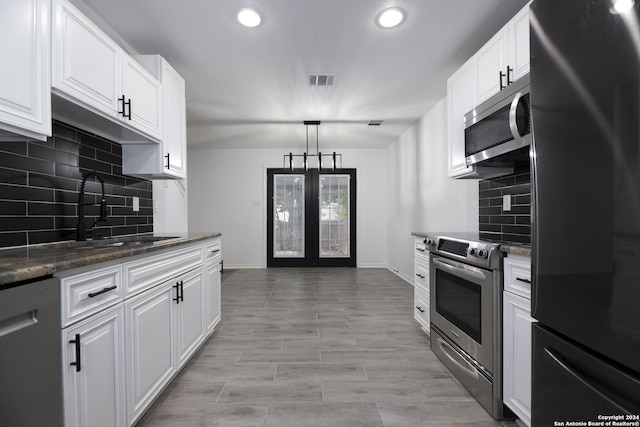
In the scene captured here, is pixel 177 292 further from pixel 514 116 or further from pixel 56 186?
pixel 514 116

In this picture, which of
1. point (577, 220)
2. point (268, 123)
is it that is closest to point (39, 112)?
point (577, 220)

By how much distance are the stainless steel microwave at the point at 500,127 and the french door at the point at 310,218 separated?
4015 mm

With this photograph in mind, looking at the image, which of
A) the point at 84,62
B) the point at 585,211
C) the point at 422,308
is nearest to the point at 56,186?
the point at 84,62

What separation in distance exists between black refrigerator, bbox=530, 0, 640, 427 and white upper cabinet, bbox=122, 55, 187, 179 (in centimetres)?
241

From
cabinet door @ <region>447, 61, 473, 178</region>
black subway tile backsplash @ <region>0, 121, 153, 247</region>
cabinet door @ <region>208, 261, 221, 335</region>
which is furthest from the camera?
cabinet door @ <region>208, 261, 221, 335</region>

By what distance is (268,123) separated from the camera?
441 cm

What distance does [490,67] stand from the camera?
205cm

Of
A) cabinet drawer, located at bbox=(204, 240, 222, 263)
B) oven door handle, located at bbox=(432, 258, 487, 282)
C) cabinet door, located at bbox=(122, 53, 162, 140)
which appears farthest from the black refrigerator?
cabinet drawer, located at bbox=(204, 240, 222, 263)

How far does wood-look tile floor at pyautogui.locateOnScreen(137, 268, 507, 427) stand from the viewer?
1634mm

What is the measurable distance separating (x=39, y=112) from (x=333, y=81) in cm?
236

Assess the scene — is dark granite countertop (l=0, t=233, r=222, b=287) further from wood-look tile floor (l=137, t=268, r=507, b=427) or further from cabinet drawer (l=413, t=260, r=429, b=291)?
cabinet drawer (l=413, t=260, r=429, b=291)

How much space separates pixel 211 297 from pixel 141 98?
5.29ft

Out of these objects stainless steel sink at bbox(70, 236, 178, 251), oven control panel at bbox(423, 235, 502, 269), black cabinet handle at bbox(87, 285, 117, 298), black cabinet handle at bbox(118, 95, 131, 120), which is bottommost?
black cabinet handle at bbox(87, 285, 117, 298)

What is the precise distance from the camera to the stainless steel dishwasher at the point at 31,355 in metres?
0.83
